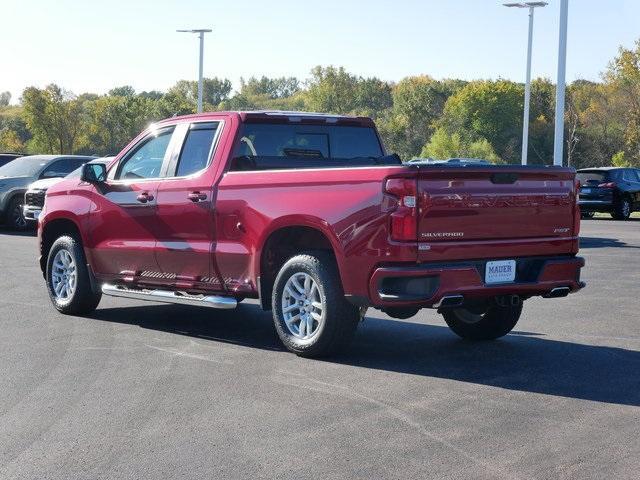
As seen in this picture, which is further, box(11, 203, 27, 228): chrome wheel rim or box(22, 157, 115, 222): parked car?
box(11, 203, 27, 228): chrome wheel rim

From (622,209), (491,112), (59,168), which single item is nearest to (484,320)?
(59,168)

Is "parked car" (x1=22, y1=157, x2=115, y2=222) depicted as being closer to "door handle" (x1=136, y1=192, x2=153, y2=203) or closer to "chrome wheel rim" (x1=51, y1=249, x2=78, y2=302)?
"chrome wheel rim" (x1=51, y1=249, x2=78, y2=302)

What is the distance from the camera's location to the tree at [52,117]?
290 ft

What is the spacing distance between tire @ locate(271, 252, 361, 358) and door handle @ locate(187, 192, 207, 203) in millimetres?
1136

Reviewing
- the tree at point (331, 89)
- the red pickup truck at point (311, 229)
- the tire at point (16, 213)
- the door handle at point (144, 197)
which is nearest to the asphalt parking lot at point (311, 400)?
the red pickup truck at point (311, 229)

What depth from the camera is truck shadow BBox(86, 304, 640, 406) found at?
718 centimetres

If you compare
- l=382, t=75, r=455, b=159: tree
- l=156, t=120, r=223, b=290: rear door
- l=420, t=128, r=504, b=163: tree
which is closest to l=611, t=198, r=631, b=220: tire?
l=156, t=120, r=223, b=290: rear door

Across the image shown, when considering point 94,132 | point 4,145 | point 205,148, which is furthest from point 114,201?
point 4,145

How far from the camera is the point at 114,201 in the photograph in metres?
10.0

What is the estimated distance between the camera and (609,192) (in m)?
31.6

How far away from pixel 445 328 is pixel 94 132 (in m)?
102

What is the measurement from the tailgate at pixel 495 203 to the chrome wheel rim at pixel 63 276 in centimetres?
448

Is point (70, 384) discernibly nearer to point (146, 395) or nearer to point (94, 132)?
point (146, 395)

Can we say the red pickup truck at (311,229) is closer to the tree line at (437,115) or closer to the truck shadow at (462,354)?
the truck shadow at (462,354)
